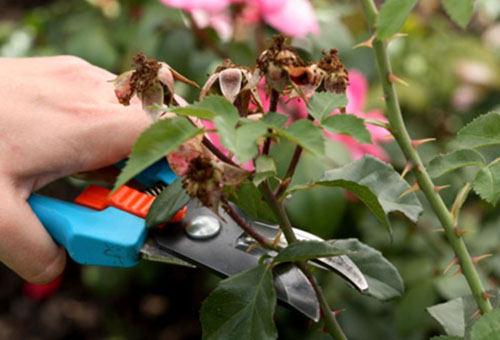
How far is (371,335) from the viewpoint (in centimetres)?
158

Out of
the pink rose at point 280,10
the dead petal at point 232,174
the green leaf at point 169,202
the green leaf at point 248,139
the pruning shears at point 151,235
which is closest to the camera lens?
the green leaf at point 248,139

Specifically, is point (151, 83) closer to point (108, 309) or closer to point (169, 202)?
point (169, 202)

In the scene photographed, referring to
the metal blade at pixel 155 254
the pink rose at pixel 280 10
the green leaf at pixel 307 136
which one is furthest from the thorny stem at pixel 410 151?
the pink rose at pixel 280 10

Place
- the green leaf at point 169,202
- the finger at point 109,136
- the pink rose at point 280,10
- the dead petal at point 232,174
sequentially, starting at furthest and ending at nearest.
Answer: the pink rose at point 280,10, the finger at point 109,136, the green leaf at point 169,202, the dead petal at point 232,174

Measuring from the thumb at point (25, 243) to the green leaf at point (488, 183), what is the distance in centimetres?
59

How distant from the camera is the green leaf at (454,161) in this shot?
68cm

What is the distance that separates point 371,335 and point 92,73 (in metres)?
0.95

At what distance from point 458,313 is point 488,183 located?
194 millimetres

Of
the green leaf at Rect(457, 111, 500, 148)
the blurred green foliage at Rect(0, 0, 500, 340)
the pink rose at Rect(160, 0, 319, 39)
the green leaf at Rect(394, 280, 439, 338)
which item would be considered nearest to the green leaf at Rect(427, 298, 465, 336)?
the green leaf at Rect(457, 111, 500, 148)

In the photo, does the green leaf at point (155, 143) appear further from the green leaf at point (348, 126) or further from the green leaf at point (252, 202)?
the green leaf at point (252, 202)

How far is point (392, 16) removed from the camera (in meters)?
0.62

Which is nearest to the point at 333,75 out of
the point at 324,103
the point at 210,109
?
the point at 324,103

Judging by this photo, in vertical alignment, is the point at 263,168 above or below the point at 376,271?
above

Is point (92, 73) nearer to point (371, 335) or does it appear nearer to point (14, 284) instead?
point (371, 335)
